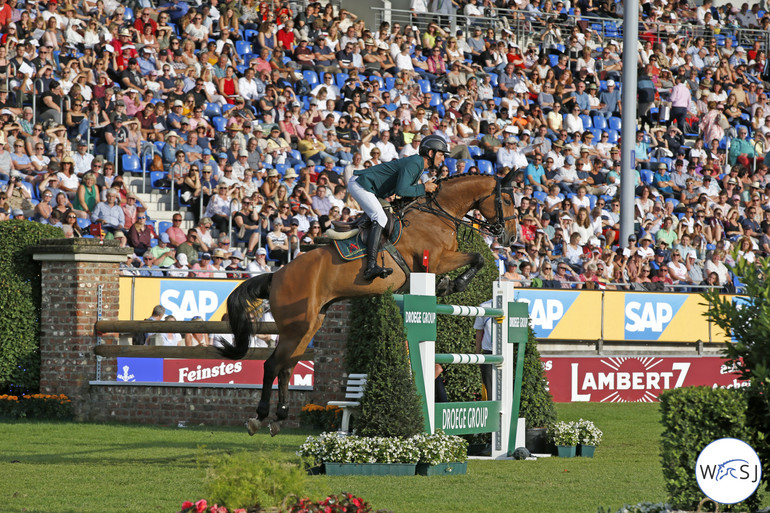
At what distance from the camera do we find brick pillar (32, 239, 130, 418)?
13.8 metres

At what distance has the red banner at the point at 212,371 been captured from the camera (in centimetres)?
1482

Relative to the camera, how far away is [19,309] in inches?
551

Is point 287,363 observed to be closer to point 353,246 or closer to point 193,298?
point 353,246

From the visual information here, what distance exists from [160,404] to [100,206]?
15.1 ft

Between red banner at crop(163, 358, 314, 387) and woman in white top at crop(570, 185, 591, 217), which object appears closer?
red banner at crop(163, 358, 314, 387)

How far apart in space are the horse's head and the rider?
2.30 feet

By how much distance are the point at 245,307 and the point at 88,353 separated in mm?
4257

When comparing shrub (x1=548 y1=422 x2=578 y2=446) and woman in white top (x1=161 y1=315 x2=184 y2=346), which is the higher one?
woman in white top (x1=161 y1=315 x2=184 y2=346)

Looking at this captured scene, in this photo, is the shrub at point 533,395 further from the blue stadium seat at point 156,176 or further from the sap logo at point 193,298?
the blue stadium seat at point 156,176

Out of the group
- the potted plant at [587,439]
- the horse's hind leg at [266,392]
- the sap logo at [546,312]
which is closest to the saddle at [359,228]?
the horse's hind leg at [266,392]

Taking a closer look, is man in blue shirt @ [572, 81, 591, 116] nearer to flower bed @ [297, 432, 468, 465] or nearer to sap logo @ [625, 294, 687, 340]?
sap logo @ [625, 294, 687, 340]

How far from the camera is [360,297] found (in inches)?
412

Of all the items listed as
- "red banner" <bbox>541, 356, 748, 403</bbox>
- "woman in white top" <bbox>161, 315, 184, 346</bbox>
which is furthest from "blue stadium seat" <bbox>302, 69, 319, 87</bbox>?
"red banner" <bbox>541, 356, 748, 403</bbox>

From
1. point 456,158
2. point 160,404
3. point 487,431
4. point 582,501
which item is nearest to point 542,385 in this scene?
point 487,431
